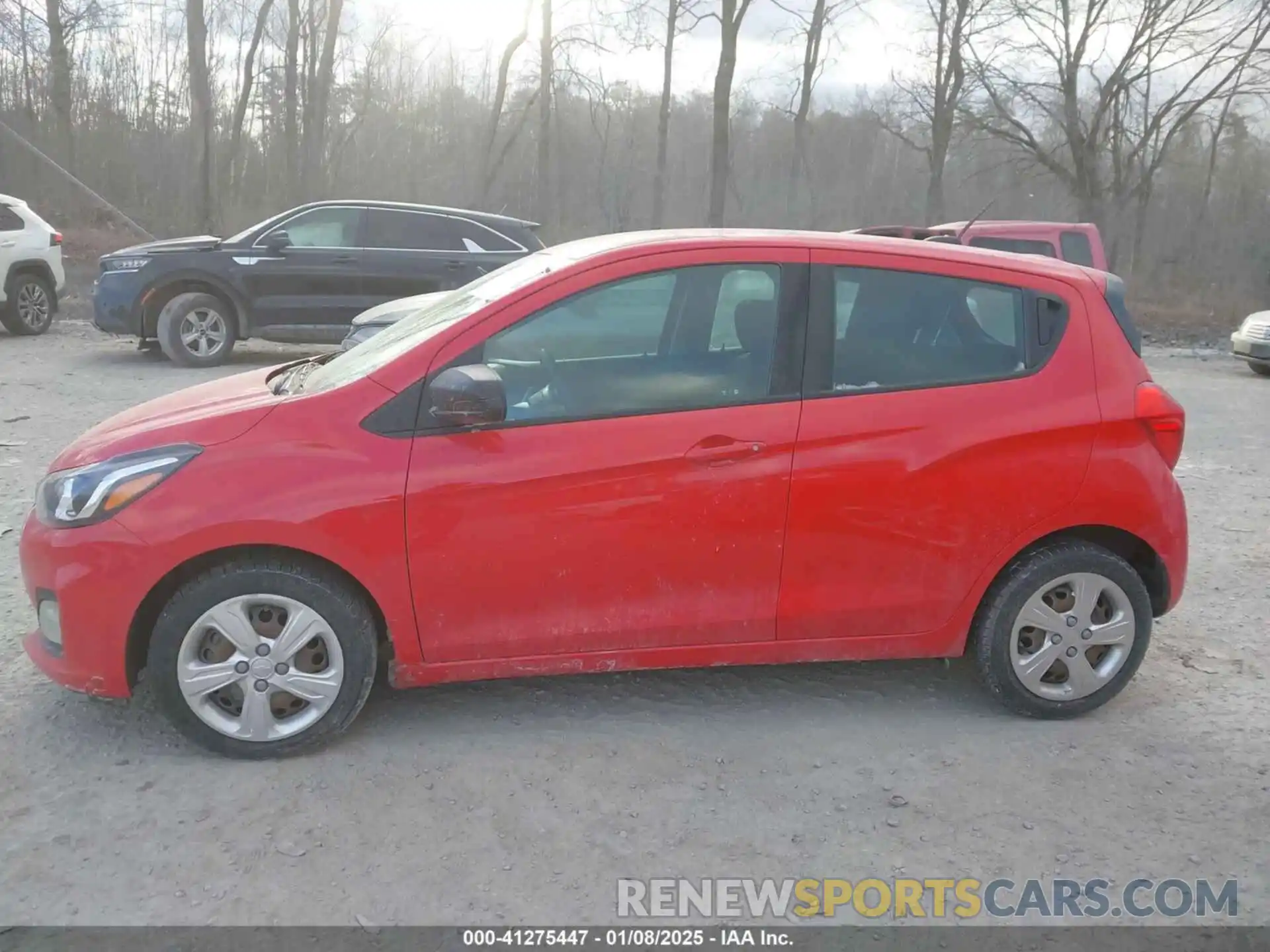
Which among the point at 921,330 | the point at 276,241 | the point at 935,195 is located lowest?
the point at 921,330

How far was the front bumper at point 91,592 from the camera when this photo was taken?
11.2 ft

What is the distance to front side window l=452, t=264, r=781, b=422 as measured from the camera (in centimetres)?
363

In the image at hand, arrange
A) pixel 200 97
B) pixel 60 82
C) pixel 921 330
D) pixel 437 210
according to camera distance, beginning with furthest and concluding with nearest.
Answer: pixel 60 82
pixel 200 97
pixel 437 210
pixel 921 330

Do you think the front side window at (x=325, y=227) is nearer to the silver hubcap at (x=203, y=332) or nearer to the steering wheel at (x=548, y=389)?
the silver hubcap at (x=203, y=332)

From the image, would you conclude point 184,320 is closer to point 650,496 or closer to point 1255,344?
point 650,496

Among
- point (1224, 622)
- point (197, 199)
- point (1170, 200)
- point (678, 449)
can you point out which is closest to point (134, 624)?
point (678, 449)

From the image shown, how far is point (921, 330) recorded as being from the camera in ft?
12.7

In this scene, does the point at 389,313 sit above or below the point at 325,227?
below

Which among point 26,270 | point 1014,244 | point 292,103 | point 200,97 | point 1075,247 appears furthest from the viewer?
point 292,103

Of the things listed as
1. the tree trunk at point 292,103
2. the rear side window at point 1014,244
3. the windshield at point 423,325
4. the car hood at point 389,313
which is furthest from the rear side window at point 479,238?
the tree trunk at point 292,103

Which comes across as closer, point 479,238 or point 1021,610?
point 1021,610

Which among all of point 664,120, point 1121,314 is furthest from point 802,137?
point 1121,314

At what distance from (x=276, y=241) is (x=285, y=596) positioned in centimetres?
943

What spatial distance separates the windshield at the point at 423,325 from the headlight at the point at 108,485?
0.55 m
